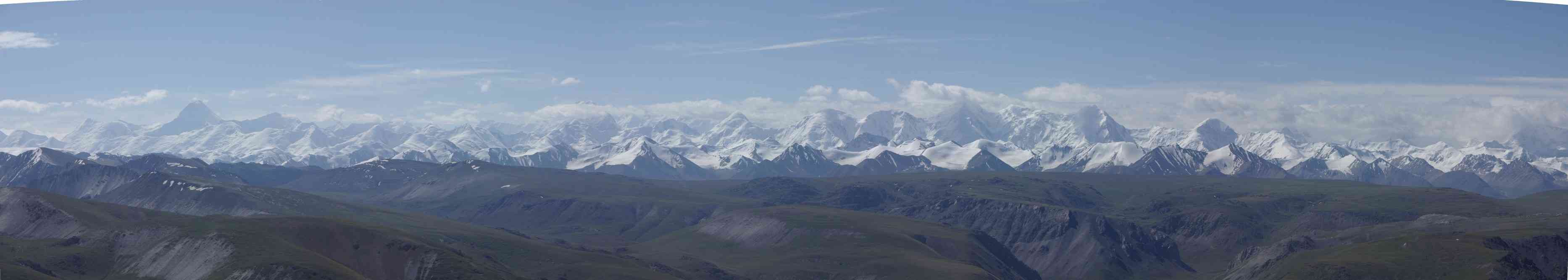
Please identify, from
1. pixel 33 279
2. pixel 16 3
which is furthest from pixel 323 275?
pixel 16 3

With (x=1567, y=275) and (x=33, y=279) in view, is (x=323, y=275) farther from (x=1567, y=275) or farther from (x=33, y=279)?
(x=1567, y=275)

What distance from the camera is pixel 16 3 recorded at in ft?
180

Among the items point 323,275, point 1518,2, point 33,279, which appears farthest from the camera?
point 323,275

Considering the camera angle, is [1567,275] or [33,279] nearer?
[1567,275]

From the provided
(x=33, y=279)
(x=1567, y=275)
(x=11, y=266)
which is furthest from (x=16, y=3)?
(x=11, y=266)

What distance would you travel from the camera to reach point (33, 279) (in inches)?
6555

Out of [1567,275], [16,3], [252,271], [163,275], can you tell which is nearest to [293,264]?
[252,271]

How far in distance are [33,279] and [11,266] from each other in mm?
11512

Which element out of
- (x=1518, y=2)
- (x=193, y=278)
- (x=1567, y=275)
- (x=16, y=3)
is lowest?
(x=193, y=278)

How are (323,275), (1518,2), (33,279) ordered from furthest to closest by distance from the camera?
(323,275), (33,279), (1518,2)

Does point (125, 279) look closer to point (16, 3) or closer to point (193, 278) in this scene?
point (193, 278)

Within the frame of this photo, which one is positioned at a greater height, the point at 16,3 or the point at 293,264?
the point at 16,3

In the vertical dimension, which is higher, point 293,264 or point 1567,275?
point 1567,275

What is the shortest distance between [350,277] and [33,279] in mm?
40469
